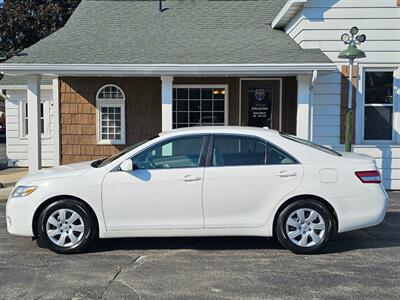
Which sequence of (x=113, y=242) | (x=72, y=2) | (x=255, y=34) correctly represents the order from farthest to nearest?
(x=72, y=2), (x=255, y=34), (x=113, y=242)

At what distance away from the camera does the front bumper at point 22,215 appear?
6098 millimetres

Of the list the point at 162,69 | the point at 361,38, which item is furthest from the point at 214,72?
the point at 361,38

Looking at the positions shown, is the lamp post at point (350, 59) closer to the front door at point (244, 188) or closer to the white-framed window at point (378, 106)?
the white-framed window at point (378, 106)

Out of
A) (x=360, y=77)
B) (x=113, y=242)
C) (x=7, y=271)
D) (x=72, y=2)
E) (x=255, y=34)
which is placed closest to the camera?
(x=7, y=271)

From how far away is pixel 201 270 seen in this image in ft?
18.4

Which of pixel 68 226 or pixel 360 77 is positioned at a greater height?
pixel 360 77

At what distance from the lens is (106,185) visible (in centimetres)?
609

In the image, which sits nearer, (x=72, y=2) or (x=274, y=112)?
(x=274, y=112)

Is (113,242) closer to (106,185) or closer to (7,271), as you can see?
(106,185)

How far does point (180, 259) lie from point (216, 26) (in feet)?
27.4

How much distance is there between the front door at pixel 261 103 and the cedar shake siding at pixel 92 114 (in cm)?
231

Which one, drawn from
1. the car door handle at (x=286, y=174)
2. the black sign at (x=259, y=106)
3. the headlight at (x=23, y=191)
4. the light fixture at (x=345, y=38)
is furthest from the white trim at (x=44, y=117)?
the car door handle at (x=286, y=174)

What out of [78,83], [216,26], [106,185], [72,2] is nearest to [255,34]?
[216,26]

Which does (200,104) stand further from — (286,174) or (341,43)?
(286,174)
